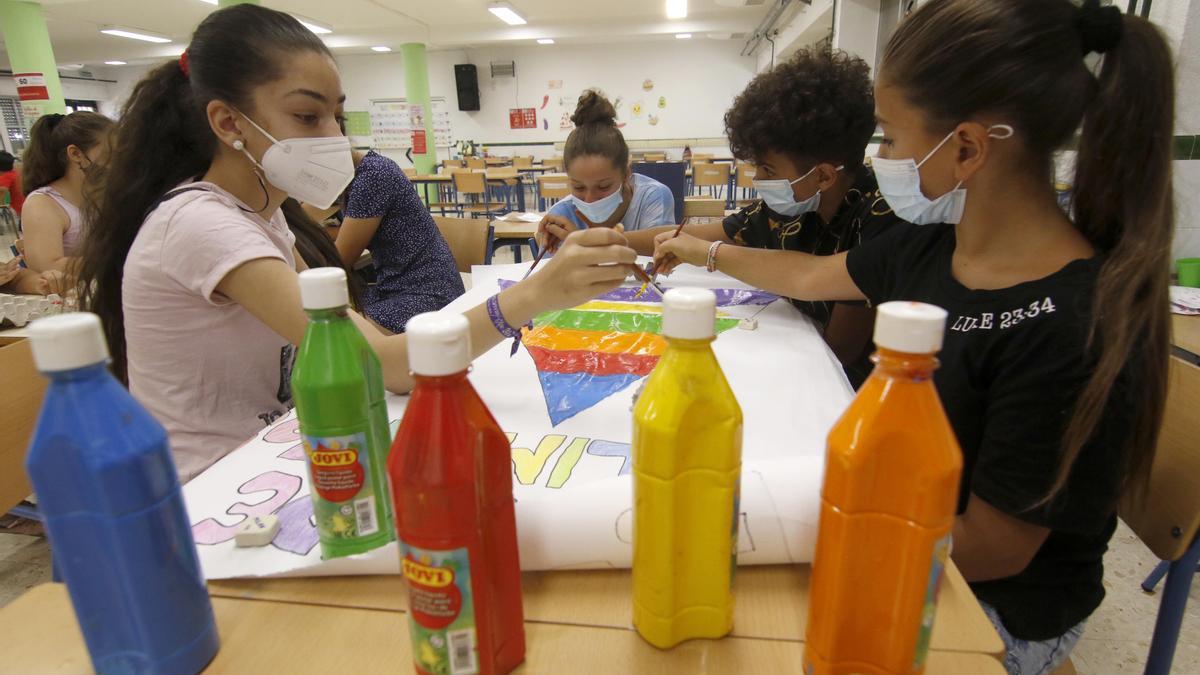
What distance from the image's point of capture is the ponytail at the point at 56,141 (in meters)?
2.64

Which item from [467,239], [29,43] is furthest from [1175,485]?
[29,43]

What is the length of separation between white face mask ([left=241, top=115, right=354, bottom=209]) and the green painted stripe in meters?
0.51

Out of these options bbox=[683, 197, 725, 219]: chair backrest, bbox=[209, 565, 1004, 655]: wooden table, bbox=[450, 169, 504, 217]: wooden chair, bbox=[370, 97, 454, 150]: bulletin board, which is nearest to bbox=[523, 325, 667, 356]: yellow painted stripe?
bbox=[209, 565, 1004, 655]: wooden table

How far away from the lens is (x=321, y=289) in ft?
1.67

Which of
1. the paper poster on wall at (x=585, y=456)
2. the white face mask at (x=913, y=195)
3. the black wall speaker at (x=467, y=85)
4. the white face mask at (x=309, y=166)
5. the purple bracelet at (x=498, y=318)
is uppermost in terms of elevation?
the black wall speaker at (x=467, y=85)

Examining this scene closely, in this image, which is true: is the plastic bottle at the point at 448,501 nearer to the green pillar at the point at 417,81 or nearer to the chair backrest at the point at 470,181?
the chair backrest at the point at 470,181

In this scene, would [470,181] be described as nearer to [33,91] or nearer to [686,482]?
[33,91]

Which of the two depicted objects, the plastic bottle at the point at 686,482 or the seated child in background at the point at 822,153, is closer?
the plastic bottle at the point at 686,482

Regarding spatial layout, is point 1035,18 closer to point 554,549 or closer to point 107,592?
point 554,549

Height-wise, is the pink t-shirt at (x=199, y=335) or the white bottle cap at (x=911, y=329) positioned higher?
the white bottle cap at (x=911, y=329)

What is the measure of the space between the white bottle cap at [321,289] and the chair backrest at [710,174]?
26.2 feet

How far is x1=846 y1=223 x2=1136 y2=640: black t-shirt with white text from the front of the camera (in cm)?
66

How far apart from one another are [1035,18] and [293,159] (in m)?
1.19

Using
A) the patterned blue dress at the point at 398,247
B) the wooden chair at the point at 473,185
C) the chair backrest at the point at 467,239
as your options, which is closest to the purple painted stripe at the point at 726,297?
the patterned blue dress at the point at 398,247
